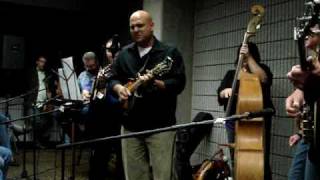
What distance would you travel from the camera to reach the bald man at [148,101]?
3892mm

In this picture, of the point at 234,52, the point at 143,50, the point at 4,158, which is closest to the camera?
the point at 143,50

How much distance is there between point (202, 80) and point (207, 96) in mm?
253

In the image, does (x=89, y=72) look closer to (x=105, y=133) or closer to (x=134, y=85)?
(x=105, y=133)

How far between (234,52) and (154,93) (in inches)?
95.2

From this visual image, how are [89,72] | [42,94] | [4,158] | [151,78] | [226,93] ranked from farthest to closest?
[42,94] → [89,72] → [226,93] → [4,158] → [151,78]

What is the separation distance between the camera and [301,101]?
2.86 m

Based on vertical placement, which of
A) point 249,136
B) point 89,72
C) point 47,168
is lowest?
point 47,168

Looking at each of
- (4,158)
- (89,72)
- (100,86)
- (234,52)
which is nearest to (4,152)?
(4,158)

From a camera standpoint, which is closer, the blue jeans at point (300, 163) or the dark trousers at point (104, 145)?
the blue jeans at point (300, 163)

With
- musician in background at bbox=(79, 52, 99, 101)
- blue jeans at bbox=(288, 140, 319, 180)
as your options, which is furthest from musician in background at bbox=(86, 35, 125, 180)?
blue jeans at bbox=(288, 140, 319, 180)

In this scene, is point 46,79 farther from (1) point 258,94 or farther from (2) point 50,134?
(1) point 258,94

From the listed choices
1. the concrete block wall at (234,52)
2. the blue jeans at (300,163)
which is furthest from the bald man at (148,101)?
the concrete block wall at (234,52)

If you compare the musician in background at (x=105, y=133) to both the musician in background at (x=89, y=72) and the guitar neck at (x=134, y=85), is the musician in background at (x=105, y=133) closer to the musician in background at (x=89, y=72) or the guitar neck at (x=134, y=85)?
the musician in background at (x=89, y=72)

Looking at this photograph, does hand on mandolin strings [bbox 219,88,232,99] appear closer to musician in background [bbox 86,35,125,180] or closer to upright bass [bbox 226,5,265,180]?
upright bass [bbox 226,5,265,180]
